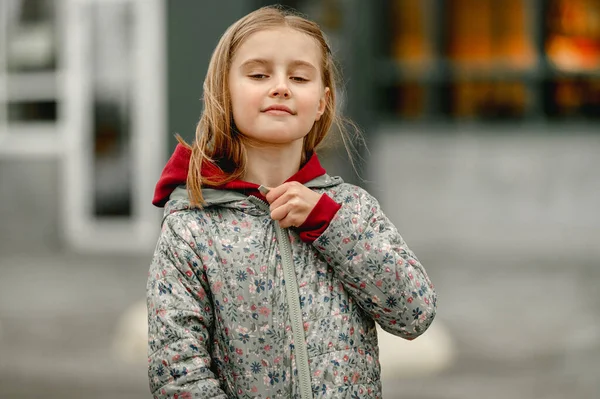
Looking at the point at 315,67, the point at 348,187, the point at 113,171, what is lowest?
the point at 348,187

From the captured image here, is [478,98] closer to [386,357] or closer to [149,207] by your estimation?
[149,207]

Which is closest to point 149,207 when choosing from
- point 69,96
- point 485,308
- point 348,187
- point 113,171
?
point 113,171

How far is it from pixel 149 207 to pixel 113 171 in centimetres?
62

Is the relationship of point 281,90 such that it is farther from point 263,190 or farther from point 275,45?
point 263,190

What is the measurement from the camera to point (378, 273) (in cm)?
220

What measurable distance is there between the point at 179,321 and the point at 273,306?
212mm

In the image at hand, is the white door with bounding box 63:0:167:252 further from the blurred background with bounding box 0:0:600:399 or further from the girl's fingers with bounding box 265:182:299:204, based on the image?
the girl's fingers with bounding box 265:182:299:204

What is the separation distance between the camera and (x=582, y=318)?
7.44 m

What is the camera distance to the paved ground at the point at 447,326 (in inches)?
226

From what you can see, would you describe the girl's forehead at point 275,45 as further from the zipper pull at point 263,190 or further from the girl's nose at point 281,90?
the zipper pull at point 263,190

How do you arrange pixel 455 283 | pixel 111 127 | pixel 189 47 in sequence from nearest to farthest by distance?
pixel 455 283, pixel 189 47, pixel 111 127

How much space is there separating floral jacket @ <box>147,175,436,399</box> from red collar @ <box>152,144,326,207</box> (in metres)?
0.11

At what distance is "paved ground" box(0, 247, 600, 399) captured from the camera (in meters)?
5.74

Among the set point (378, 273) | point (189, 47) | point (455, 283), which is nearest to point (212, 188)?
point (378, 273)
